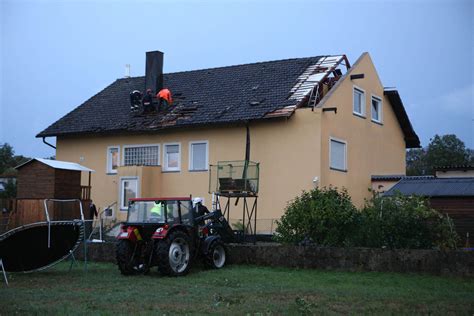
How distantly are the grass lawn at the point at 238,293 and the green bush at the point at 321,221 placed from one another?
1721mm

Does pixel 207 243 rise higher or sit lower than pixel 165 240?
lower

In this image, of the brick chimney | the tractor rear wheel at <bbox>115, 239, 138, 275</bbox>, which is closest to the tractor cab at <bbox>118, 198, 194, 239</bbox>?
the tractor rear wheel at <bbox>115, 239, 138, 275</bbox>

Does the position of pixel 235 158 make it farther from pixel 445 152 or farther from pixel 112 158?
pixel 445 152

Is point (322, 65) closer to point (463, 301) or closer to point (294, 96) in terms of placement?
point (294, 96)

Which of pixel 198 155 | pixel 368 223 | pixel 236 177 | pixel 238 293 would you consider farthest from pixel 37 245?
pixel 198 155

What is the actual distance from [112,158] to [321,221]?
16.4 meters

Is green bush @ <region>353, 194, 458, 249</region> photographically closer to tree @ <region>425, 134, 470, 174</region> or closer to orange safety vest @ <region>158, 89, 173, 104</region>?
orange safety vest @ <region>158, 89, 173, 104</region>

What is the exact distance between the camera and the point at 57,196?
2789cm

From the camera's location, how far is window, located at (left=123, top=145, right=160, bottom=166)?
3102 centimetres

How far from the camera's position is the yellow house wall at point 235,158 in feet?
88.7

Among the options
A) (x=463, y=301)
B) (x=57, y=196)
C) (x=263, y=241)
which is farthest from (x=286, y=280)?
(x=57, y=196)

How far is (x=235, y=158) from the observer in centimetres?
2866

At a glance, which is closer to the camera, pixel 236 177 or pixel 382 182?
pixel 236 177

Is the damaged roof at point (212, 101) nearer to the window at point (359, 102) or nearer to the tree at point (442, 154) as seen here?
the window at point (359, 102)
